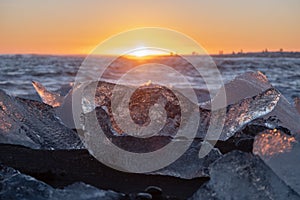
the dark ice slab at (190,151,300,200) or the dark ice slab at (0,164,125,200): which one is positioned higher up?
the dark ice slab at (190,151,300,200)

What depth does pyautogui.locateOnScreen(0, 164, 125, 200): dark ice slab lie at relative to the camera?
160 centimetres

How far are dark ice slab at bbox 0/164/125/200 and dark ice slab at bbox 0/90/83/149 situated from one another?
0.78 m

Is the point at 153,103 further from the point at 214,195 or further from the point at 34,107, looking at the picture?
the point at 214,195

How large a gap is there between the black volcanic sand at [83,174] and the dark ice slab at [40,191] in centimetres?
21

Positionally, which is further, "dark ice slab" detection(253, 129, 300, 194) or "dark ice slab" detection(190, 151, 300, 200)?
"dark ice slab" detection(253, 129, 300, 194)

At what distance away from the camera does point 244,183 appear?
5.24 feet

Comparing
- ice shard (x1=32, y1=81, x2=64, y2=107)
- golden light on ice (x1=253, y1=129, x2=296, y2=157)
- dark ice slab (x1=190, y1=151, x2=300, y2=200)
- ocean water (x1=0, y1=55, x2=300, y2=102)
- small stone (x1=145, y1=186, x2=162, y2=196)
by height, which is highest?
golden light on ice (x1=253, y1=129, x2=296, y2=157)

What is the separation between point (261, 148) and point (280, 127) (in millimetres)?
1081

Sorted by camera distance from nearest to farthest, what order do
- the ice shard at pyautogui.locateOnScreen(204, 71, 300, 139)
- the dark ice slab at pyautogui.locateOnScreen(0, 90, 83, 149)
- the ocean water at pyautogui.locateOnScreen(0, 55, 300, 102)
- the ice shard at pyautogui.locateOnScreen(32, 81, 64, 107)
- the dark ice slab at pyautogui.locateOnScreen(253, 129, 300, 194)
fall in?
the dark ice slab at pyautogui.locateOnScreen(253, 129, 300, 194), the dark ice slab at pyautogui.locateOnScreen(0, 90, 83, 149), the ice shard at pyautogui.locateOnScreen(204, 71, 300, 139), the ice shard at pyautogui.locateOnScreen(32, 81, 64, 107), the ocean water at pyautogui.locateOnScreen(0, 55, 300, 102)

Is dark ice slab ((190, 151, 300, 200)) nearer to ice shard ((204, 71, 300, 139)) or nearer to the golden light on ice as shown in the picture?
the golden light on ice

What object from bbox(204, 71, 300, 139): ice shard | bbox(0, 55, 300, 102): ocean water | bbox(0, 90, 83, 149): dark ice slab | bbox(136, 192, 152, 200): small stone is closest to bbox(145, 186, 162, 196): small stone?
bbox(136, 192, 152, 200): small stone

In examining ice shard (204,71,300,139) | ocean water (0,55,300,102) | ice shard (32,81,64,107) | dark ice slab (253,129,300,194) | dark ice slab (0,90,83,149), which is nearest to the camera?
dark ice slab (253,129,300,194)

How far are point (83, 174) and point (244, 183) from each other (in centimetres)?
83

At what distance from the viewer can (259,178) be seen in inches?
62.9
